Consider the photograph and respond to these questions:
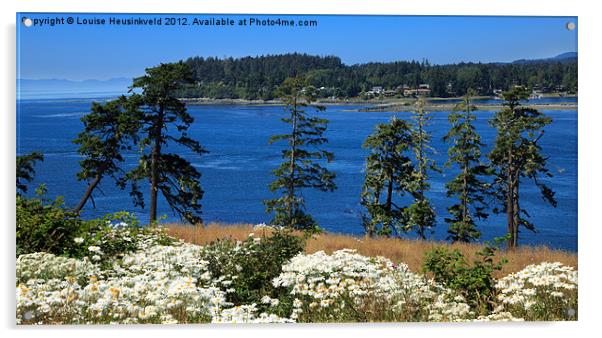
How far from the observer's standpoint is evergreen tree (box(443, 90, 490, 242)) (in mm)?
11320

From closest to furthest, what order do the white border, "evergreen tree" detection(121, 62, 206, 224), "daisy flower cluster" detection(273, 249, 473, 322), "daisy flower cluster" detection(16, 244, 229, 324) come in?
"daisy flower cluster" detection(16, 244, 229, 324) → "daisy flower cluster" detection(273, 249, 473, 322) → the white border → "evergreen tree" detection(121, 62, 206, 224)

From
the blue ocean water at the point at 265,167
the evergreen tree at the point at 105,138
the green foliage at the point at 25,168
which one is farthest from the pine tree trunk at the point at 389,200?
the green foliage at the point at 25,168

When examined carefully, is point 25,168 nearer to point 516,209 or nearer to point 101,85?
point 101,85

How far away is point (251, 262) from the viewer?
34.3ft

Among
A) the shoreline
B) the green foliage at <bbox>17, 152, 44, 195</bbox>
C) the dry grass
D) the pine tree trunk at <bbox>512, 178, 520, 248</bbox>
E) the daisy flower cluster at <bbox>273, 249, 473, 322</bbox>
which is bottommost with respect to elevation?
the daisy flower cluster at <bbox>273, 249, 473, 322</bbox>

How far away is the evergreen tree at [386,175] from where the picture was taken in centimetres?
1137

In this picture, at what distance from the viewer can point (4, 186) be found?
10.2 m

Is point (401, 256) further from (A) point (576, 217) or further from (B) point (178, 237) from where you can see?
(B) point (178, 237)

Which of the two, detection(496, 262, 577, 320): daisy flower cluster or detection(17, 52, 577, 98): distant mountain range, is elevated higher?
detection(17, 52, 577, 98): distant mountain range

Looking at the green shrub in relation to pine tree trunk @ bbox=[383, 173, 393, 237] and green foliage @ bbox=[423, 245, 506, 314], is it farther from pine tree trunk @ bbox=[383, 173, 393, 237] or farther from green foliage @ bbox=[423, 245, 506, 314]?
green foliage @ bbox=[423, 245, 506, 314]

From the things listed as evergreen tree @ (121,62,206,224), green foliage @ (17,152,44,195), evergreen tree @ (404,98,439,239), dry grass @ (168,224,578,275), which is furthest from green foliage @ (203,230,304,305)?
green foliage @ (17,152,44,195)

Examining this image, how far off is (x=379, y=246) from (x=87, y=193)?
4.00m

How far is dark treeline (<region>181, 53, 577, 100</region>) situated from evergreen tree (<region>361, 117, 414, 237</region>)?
25.8 inches
